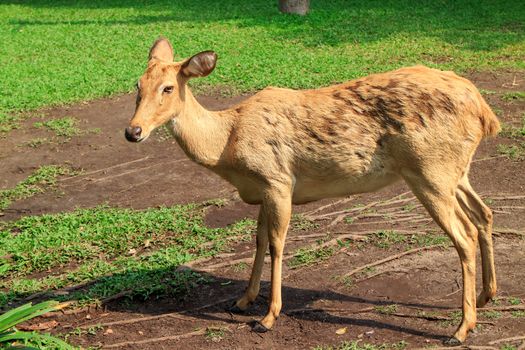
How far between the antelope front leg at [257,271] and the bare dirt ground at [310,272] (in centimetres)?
10

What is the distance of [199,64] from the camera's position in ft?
17.4

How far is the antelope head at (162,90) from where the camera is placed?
17.1 feet

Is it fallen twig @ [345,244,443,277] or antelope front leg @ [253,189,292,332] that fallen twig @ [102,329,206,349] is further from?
fallen twig @ [345,244,443,277]

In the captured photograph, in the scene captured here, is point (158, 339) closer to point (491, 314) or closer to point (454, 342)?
point (454, 342)

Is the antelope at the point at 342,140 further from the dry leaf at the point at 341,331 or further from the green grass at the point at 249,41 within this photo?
the green grass at the point at 249,41

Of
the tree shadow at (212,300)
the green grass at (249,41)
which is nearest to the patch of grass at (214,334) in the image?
the tree shadow at (212,300)

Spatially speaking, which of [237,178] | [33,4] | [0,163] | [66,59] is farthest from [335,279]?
[33,4]

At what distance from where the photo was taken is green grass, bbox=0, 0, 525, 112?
474 inches

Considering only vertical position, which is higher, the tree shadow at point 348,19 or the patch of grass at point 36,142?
the tree shadow at point 348,19

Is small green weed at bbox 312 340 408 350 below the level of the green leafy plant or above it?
below

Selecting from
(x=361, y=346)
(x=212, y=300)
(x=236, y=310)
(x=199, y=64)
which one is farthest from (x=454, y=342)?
(x=199, y=64)

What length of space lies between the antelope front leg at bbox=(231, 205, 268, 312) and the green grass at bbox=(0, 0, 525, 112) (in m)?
5.67

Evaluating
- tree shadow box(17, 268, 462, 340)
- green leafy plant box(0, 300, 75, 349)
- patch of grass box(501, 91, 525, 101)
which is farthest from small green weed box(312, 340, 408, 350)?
patch of grass box(501, 91, 525, 101)

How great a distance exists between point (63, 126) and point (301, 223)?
4.28m
